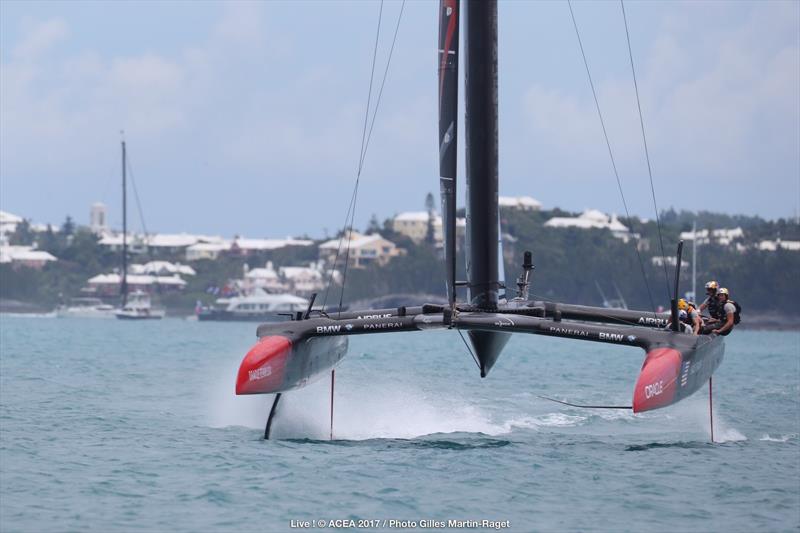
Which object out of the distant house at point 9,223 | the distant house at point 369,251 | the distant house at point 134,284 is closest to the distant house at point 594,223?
the distant house at point 369,251

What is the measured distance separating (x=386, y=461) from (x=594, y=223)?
105 meters

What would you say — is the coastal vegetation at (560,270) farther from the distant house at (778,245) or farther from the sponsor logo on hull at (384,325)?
the sponsor logo on hull at (384,325)

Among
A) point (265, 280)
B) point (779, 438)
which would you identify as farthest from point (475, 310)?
point (265, 280)

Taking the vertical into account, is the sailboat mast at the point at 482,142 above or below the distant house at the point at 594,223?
below

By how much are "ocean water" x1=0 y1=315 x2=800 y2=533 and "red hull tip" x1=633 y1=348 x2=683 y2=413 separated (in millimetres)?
559

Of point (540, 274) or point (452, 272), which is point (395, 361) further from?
point (540, 274)

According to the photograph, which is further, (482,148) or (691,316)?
(691,316)

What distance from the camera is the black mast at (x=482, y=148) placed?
11836mm

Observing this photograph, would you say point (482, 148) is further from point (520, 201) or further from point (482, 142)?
point (520, 201)

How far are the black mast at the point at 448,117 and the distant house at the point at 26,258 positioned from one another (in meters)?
97.0

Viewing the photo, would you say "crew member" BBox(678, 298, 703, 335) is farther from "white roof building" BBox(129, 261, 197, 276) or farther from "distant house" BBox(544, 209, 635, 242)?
"white roof building" BBox(129, 261, 197, 276)

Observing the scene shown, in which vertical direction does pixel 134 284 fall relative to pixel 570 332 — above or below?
below

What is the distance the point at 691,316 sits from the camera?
12.8 meters

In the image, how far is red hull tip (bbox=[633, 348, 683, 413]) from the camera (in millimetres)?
10734
